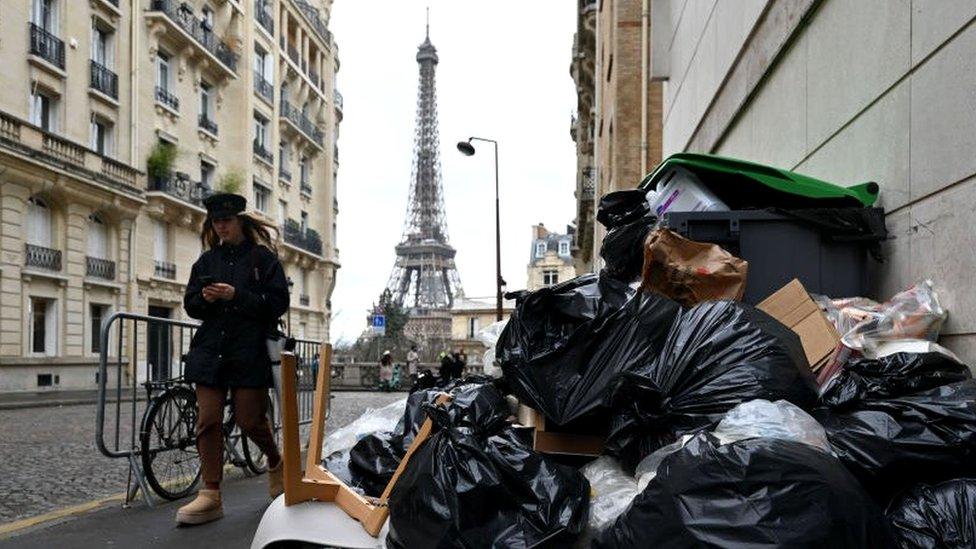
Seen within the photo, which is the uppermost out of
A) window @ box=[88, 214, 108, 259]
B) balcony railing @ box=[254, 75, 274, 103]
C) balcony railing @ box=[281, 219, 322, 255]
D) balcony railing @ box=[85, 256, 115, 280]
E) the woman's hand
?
balcony railing @ box=[254, 75, 274, 103]

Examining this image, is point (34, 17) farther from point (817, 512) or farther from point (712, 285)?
point (817, 512)

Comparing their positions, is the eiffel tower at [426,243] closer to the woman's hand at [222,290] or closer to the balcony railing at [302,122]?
the balcony railing at [302,122]

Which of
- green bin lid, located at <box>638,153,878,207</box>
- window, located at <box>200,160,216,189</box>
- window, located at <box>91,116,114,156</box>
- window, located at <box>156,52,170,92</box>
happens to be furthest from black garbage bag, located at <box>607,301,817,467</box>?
window, located at <box>200,160,216,189</box>

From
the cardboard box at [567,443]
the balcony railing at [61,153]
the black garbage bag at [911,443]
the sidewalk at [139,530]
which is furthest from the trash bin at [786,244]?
the balcony railing at [61,153]

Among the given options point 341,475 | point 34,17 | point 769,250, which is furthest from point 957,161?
point 34,17

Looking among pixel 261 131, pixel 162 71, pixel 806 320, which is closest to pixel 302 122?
pixel 261 131

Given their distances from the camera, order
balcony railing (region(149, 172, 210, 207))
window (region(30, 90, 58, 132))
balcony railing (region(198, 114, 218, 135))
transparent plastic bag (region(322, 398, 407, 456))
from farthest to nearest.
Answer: balcony railing (region(198, 114, 218, 135))
balcony railing (region(149, 172, 210, 207))
window (region(30, 90, 58, 132))
transparent plastic bag (region(322, 398, 407, 456))

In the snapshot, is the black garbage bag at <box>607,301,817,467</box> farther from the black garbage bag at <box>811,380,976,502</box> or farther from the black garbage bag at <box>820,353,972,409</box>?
the black garbage bag at <box>811,380,976,502</box>

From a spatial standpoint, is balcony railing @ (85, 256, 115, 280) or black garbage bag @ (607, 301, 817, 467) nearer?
black garbage bag @ (607, 301, 817, 467)

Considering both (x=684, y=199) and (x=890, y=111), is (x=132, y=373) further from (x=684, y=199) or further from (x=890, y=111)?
(x=890, y=111)

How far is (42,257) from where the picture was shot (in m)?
20.6

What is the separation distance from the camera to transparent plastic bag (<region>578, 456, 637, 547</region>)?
83.0 inches

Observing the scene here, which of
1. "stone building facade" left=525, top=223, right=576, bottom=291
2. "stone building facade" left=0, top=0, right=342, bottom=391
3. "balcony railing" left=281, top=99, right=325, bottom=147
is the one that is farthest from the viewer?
"stone building facade" left=525, top=223, right=576, bottom=291

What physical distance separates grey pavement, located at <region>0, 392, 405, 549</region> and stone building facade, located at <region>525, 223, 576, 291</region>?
6703 cm
